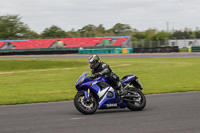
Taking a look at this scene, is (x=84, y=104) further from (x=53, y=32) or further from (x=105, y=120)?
(x=53, y=32)

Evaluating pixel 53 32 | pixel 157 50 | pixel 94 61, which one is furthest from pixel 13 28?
pixel 94 61

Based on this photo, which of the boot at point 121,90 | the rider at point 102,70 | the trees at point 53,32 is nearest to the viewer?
the rider at point 102,70

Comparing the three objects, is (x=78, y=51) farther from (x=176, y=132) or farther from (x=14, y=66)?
(x=176, y=132)

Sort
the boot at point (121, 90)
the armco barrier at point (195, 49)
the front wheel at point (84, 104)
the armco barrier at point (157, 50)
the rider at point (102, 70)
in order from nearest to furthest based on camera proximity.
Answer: the front wheel at point (84, 104) → the rider at point (102, 70) → the boot at point (121, 90) → the armco barrier at point (157, 50) → the armco barrier at point (195, 49)

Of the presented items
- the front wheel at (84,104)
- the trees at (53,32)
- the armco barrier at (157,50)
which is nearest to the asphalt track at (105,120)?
the front wheel at (84,104)

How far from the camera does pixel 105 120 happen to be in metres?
7.02

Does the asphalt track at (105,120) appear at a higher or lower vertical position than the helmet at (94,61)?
lower

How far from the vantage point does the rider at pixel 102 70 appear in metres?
7.86

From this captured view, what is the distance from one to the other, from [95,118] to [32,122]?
1403 mm

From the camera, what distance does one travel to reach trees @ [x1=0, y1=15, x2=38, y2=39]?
321 feet

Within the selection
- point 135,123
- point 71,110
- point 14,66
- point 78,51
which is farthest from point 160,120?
point 78,51

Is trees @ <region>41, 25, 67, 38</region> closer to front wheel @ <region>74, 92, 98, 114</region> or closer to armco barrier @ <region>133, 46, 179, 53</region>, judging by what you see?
armco barrier @ <region>133, 46, 179, 53</region>

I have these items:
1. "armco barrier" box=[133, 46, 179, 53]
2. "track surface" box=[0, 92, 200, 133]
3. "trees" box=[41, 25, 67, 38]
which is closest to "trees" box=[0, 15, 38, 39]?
"trees" box=[41, 25, 67, 38]

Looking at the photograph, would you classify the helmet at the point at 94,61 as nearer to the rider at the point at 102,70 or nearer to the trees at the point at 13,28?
the rider at the point at 102,70
